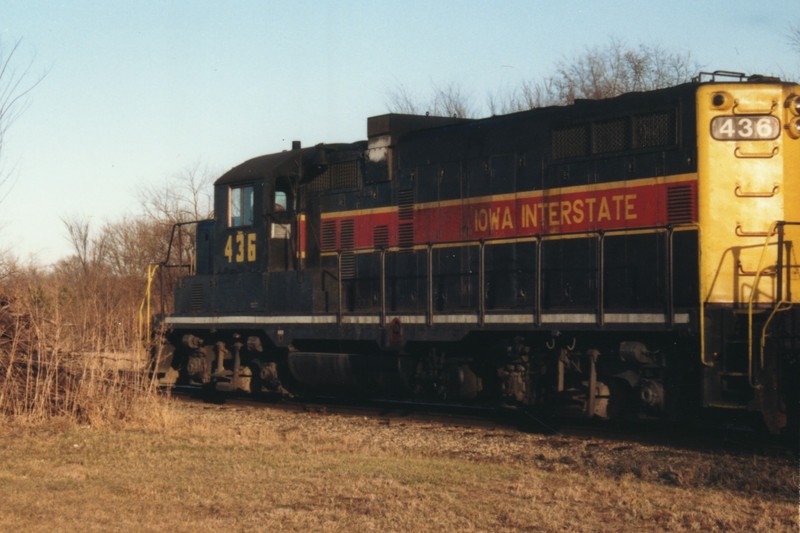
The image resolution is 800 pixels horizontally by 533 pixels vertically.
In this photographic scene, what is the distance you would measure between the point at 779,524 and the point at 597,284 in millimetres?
5456

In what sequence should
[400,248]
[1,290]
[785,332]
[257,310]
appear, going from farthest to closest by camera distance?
[257,310]
[400,248]
[1,290]
[785,332]

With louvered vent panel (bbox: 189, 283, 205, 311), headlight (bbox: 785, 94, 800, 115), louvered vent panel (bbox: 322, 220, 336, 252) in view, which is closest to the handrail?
headlight (bbox: 785, 94, 800, 115)

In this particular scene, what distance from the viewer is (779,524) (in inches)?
270

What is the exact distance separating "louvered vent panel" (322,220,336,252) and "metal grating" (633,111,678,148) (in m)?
5.48

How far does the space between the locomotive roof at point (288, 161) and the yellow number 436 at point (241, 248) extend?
964 mm

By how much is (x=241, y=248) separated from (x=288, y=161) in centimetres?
173

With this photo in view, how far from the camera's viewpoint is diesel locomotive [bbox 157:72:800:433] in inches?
440

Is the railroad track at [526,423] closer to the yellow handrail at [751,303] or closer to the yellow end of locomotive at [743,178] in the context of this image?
the yellow handrail at [751,303]

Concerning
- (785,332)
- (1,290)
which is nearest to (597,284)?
(785,332)

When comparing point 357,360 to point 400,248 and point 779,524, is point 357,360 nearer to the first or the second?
point 400,248

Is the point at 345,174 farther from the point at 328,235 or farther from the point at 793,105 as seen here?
the point at 793,105

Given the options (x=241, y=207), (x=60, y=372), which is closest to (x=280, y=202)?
(x=241, y=207)

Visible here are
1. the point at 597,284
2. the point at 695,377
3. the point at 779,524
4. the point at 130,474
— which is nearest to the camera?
the point at 779,524

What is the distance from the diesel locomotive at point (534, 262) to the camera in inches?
440
